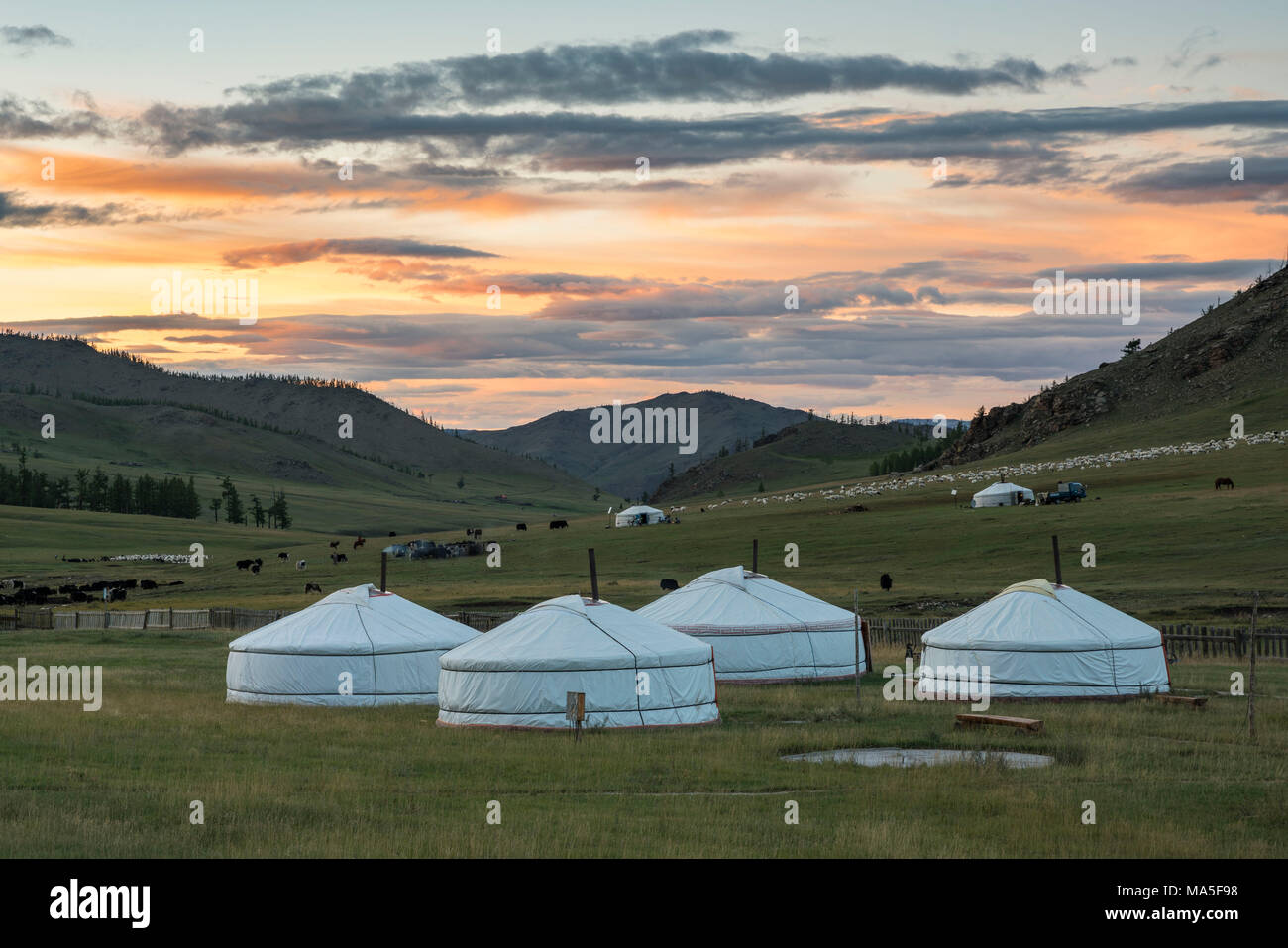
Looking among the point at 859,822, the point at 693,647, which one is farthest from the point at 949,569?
the point at 859,822

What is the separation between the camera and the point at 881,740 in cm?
2244

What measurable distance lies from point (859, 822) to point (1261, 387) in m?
136

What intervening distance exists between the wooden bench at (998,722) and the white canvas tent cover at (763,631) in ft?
31.6

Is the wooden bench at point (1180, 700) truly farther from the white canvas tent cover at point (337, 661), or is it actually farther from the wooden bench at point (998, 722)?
the white canvas tent cover at point (337, 661)

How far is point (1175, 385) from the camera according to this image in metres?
151

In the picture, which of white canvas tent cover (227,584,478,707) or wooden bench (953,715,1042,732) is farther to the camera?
white canvas tent cover (227,584,478,707)

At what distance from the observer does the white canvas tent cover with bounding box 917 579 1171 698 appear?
1148 inches

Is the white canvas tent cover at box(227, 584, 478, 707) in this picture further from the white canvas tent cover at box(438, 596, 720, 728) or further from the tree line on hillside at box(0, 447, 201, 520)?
the tree line on hillside at box(0, 447, 201, 520)

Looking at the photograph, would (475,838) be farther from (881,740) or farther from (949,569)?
(949,569)

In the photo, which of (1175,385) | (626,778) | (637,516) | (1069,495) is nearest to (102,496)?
(637,516)

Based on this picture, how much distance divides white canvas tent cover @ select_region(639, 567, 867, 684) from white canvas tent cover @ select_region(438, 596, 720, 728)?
25.4ft

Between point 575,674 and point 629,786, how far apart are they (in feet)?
20.6

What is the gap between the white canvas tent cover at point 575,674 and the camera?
24609mm

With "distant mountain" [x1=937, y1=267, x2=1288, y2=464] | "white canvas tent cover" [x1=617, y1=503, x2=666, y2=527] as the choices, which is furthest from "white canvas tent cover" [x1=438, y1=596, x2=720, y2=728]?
"distant mountain" [x1=937, y1=267, x2=1288, y2=464]
